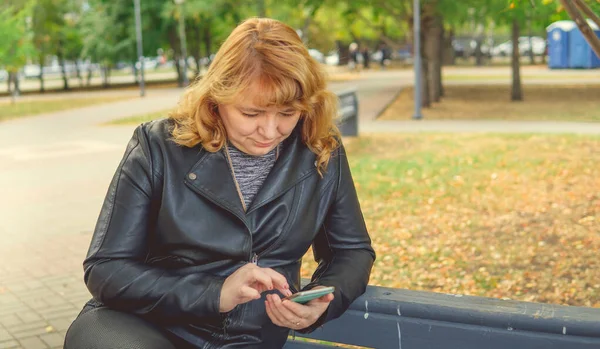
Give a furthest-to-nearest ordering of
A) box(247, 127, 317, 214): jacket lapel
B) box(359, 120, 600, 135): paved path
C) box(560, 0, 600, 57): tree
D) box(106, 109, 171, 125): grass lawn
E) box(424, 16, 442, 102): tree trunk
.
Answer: box(424, 16, 442, 102): tree trunk → box(106, 109, 171, 125): grass lawn → box(359, 120, 600, 135): paved path → box(560, 0, 600, 57): tree → box(247, 127, 317, 214): jacket lapel

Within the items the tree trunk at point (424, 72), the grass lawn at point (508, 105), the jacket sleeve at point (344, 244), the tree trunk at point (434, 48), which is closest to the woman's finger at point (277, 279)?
the jacket sleeve at point (344, 244)

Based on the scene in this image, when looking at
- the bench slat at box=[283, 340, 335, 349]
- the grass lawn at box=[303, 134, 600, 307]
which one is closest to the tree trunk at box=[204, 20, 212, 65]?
the grass lawn at box=[303, 134, 600, 307]

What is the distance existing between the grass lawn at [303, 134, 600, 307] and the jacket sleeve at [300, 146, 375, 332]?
9.39 ft

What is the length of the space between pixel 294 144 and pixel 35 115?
863 inches

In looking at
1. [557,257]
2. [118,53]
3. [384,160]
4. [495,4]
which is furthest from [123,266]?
[118,53]

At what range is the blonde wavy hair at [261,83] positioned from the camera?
7.29ft

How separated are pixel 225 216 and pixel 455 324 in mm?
703

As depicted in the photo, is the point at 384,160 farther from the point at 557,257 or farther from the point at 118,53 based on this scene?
the point at 118,53

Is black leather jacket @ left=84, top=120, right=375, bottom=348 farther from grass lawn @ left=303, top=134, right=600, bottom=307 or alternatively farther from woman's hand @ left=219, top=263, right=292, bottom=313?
grass lawn @ left=303, top=134, right=600, bottom=307

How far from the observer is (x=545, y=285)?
527cm

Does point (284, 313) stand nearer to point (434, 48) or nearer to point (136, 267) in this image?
point (136, 267)

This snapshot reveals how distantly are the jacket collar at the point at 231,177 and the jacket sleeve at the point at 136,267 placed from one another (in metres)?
0.13

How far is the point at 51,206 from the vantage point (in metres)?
8.91

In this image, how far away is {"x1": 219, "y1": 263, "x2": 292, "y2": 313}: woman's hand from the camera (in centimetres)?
211
